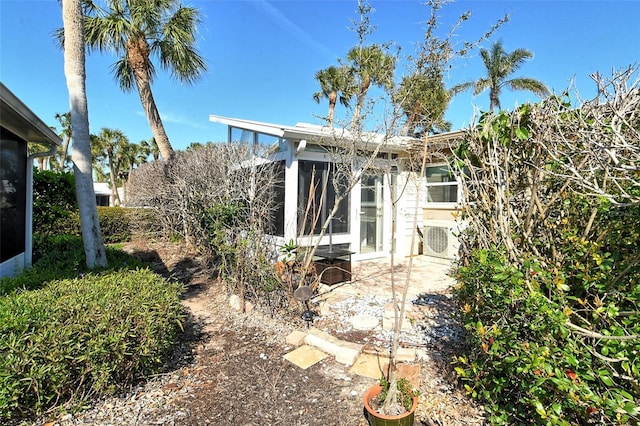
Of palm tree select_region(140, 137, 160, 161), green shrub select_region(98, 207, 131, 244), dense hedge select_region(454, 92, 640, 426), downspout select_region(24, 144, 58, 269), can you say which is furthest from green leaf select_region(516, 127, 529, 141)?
palm tree select_region(140, 137, 160, 161)

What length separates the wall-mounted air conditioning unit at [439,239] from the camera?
326 inches

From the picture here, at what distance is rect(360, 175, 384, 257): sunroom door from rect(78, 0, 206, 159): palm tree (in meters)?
6.09

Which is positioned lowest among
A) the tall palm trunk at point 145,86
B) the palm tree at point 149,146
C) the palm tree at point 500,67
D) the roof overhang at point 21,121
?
the roof overhang at point 21,121

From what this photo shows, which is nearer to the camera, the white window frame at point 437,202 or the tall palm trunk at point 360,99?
the tall palm trunk at point 360,99

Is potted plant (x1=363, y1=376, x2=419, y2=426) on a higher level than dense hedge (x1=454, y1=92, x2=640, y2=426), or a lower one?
lower

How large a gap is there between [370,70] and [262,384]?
4665 millimetres

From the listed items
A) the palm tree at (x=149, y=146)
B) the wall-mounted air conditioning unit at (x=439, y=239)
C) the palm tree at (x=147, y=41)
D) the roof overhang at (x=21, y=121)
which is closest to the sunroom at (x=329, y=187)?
the wall-mounted air conditioning unit at (x=439, y=239)

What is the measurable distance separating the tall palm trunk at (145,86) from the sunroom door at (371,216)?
606 cm

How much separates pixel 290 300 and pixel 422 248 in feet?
19.6

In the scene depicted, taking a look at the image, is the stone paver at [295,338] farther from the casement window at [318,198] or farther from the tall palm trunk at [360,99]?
the tall palm trunk at [360,99]

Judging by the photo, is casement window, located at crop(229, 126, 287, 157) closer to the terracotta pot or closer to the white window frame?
the white window frame

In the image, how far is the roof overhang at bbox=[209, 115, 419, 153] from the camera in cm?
553

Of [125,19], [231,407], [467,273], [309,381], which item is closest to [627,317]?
[467,273]

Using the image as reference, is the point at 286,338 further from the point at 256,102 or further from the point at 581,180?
the point at 256,102
